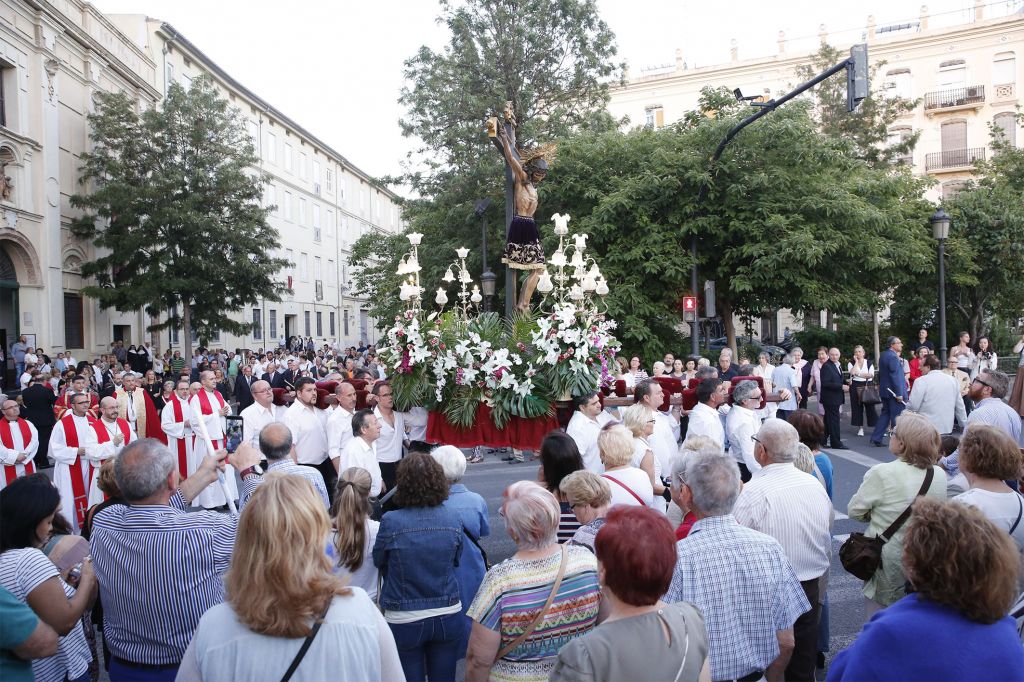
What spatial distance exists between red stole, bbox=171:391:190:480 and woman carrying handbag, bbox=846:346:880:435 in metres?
11.7

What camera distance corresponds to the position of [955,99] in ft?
131

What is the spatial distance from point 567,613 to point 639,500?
1.70 meters

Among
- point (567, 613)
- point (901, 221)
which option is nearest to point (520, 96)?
point (901, 221)

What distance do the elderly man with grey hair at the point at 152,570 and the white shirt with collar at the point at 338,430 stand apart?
4.48 metres

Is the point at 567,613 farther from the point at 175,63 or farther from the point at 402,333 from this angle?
the point at 175,63

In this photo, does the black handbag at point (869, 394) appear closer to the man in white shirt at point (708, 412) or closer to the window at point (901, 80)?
the man in white shirt at point (708, 412)

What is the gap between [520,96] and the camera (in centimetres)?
2320

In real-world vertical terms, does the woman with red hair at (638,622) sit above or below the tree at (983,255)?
below

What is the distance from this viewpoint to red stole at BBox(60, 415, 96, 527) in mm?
8742

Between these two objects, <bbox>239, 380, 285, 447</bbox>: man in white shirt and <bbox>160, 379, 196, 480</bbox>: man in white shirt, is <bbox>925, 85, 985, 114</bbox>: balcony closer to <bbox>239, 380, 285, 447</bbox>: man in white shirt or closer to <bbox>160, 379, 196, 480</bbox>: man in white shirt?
<bbox>160, 379, 196, 480</bbox>: man in white shirt

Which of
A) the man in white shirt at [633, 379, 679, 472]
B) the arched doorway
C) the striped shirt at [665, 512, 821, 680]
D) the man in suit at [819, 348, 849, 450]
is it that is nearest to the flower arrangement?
the man in white shirt at [633, 379, 679, 472]

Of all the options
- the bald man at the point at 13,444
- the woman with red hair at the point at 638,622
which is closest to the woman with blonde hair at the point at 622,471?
the woman with red hair at the point at 638,622

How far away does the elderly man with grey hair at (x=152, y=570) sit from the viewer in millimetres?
3031

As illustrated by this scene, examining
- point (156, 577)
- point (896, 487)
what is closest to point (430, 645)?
point (156, 577)
